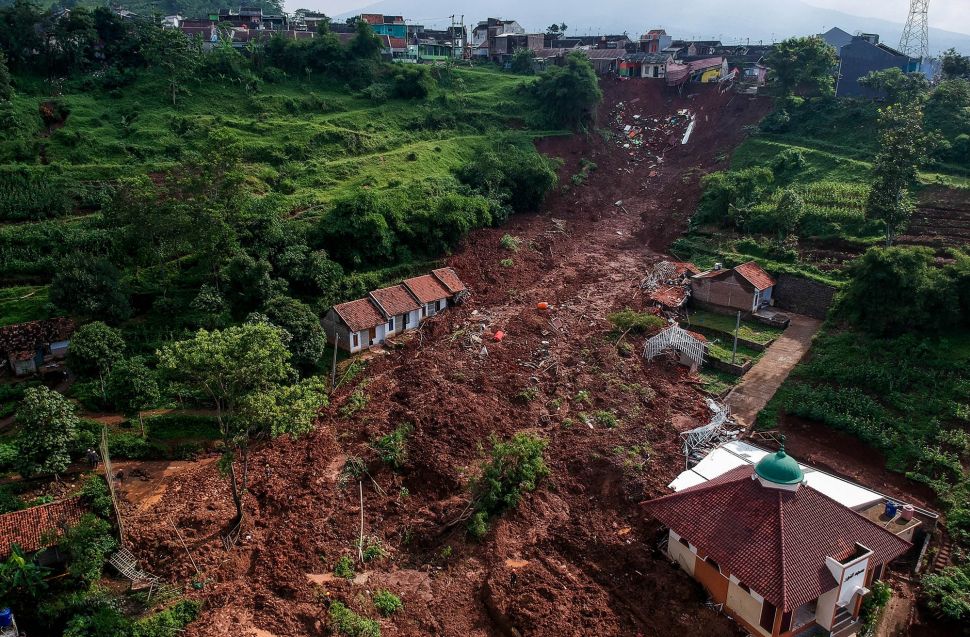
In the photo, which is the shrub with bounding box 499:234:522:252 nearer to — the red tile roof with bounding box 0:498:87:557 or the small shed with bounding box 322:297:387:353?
the small shed with bounding box 322:297:387:353

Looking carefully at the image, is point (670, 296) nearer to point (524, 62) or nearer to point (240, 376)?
point (240, 376)

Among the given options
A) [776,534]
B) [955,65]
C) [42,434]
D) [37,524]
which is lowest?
[37,524]

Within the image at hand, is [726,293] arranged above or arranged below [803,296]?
above

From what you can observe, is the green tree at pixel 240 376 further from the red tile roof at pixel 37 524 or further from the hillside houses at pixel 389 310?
the hillside houses at pixel 389 310

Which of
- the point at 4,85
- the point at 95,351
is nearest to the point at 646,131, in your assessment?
the point at 4,85

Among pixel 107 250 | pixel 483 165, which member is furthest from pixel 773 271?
pixel 107 250

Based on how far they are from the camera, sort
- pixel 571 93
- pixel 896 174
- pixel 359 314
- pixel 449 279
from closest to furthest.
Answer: pixel 359 314 → pixel 896 174 → pixel 449 279 → pixel 571 93

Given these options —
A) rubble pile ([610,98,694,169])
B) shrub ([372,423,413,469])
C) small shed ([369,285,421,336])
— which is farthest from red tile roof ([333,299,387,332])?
rubble pile ([610,98,694,169])

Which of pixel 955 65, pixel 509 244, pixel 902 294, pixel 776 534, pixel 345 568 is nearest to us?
pixel 776 534
